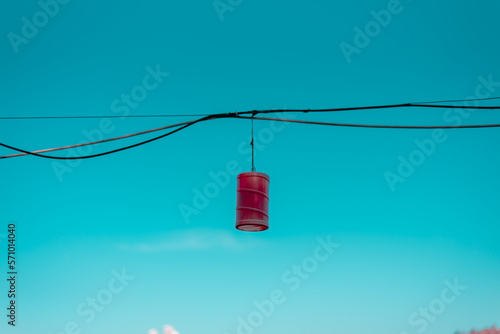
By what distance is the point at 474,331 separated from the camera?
17672 mm

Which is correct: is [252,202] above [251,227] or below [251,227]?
above

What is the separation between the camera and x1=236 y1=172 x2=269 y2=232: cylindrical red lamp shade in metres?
5.56

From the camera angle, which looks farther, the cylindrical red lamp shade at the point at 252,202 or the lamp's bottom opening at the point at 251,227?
the lamp's bottom opening at the point at 251,227

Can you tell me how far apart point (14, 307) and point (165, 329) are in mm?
4260

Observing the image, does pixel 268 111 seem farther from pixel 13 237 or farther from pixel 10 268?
pixel 10 268

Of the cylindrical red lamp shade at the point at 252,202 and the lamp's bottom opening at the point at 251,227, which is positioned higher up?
the cylindrical red lamp shade at the point at 252,202

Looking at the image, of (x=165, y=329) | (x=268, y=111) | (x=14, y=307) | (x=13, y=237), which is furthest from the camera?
(x=165, y=329)

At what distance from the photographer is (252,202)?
558 centimetres

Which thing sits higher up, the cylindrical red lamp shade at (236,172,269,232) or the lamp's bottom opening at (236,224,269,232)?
the cylindrical red lamp shade at (236,172,269,232)

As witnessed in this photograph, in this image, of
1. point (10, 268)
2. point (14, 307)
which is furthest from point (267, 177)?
point (14, 307)

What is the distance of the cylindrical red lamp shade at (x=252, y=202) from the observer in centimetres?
556

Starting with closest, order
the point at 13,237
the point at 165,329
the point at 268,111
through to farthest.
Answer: the point at 268,111 < the point at 13,237 < the point at 165,329

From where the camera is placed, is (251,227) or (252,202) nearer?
(252,202)

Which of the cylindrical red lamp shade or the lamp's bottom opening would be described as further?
the lamp's bottom opening
